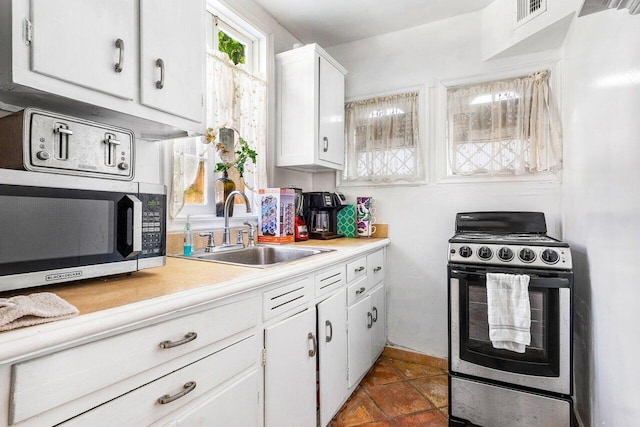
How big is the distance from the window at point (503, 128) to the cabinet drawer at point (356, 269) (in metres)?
1.03

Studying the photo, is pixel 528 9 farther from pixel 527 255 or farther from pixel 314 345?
pixel 314 345

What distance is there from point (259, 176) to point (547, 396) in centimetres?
216

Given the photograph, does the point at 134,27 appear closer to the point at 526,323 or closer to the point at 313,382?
the point at 313,382

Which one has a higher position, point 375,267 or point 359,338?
point 375,267

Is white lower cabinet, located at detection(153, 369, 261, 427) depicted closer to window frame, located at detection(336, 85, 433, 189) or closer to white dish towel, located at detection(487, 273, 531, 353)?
white dish towel, located at detection(487, 273, 531, 353)

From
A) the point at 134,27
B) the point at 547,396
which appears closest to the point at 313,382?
the point at 547,396

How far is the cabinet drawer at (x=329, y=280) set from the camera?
5.45ft

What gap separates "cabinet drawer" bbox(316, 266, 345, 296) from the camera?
5.45 feet

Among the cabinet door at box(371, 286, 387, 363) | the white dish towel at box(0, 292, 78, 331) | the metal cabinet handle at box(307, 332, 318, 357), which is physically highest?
the white dish towel at box(0, 292, 78, 331)

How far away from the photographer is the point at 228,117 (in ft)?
7.10

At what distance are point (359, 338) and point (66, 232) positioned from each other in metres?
1.72

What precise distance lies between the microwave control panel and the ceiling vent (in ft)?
7.60

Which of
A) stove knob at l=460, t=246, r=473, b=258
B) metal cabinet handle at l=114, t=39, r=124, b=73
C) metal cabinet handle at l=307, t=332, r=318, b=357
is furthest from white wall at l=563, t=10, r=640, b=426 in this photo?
metal cabinet handle at l=114, t=39, r=124, b=73

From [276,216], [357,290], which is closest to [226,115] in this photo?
[276,216]
